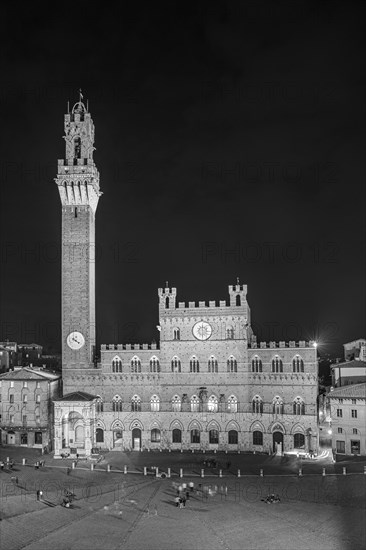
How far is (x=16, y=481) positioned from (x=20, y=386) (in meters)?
18.1

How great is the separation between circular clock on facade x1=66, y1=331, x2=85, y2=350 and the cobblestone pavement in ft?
54.2

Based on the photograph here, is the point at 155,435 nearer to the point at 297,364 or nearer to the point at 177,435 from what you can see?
the point at 177,435

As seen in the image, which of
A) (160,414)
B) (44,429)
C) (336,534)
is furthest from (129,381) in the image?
(336,534)

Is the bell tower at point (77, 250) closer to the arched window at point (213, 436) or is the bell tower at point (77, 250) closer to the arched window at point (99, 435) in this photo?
the arched window at point (99, 435)

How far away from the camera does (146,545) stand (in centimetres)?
3500

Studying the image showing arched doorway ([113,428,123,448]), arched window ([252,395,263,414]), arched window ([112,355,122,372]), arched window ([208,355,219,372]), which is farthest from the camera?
arched window ([112,355,122,372])

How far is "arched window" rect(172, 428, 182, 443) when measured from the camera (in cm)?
6362

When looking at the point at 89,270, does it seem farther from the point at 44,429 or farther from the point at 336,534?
the point at 336,534

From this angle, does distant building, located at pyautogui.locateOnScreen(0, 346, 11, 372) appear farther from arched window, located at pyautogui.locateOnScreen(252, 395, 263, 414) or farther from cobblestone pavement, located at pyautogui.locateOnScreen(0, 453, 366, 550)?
arched window, located at pyautogui.locateOnScreen(252, 395, 263, 414)

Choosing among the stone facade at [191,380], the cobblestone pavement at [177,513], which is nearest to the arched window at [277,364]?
the stone facade at [191,380]

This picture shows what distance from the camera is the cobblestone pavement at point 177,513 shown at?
117 ft

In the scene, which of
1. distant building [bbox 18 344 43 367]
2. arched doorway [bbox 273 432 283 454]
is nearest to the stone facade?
arched doorway [bbox 273 432 283 454]

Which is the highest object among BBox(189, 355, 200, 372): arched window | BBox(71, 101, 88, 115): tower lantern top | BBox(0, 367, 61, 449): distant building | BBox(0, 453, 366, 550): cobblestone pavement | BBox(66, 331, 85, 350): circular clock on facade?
BBox(71, 101, 88, 115): tower lantern top

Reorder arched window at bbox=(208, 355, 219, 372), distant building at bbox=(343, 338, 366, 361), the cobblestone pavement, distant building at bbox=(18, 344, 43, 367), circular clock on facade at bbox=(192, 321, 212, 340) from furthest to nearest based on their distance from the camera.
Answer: distant building at bbox=(18, 344, 43, 367) → distant building at bbox=(343, 338, 366, 361) → circular clock on facade at bbox=(192, 321, 212, 340) → arched window at bbox=(208, 355, 219, 372) → the cobblestone pavement
